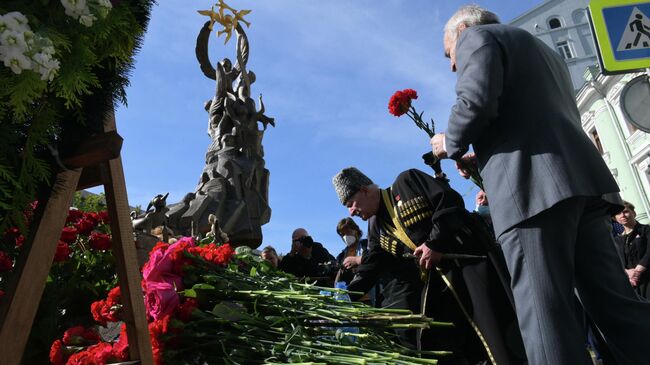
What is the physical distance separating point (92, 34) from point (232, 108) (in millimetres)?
11696

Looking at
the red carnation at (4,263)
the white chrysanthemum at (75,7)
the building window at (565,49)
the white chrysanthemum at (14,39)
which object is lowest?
the red carnation at (4,263)

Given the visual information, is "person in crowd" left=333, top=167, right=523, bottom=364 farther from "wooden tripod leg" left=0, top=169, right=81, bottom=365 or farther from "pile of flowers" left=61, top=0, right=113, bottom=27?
"pile of flowers" left=61, top=0, right=113, bottom=27

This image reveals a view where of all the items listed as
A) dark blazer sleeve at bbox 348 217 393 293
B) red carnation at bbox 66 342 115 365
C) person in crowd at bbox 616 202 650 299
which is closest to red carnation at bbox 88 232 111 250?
red carnation at bbox 66 342 115 365

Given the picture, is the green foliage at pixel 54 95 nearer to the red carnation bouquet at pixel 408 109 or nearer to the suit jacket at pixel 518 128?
the suit jacket at pixel 518 128

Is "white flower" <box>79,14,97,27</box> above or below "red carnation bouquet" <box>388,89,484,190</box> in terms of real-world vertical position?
below

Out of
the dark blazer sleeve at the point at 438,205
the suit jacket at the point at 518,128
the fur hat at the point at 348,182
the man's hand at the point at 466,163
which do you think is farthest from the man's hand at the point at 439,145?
the fur hat at the point at 348,182

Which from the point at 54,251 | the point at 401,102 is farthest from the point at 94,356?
the point at 401,102

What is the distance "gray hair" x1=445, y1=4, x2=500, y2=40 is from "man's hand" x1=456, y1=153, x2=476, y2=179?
71cm

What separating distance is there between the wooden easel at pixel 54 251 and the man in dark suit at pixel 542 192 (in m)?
1.41

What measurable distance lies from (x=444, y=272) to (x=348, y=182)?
935mm

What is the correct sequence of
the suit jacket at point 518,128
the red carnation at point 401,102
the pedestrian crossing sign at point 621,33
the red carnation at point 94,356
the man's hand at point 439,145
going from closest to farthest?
the red carnation at point 94,356 < the suit jacket at point 518,128 < the man's hand at point 439,145 < the red carnation at point 401,102 < the pedestrian crossing sign at point 621,33

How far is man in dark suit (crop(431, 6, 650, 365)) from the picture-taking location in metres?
2.05

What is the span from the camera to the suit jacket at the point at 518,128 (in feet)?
7.14

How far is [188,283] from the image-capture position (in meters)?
2.15
